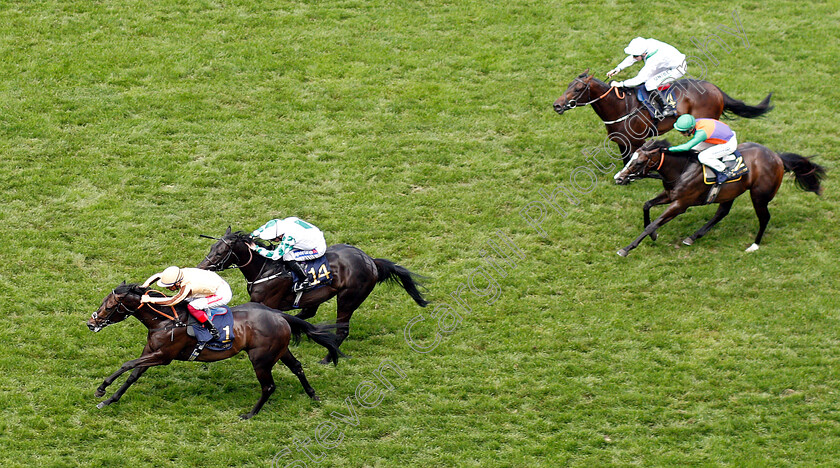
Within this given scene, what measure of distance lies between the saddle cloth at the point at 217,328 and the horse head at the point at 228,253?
688 millimetres

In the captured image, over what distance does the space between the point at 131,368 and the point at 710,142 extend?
8.44m

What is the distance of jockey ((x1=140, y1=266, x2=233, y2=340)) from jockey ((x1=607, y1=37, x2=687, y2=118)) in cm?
765

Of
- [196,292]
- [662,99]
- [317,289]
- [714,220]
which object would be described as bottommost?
[714,220]

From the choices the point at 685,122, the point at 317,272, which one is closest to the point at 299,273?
the point at 317,272

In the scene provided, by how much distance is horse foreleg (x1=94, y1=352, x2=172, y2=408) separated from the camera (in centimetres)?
957

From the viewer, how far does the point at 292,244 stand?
34.0ft

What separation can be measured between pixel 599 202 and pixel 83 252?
7.93 meters

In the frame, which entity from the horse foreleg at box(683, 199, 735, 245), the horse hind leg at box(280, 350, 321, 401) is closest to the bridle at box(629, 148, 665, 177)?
the horse foreleg at box(683, 199, 735, 245)

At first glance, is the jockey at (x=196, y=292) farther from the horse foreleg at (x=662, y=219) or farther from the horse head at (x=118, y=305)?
the horse foreleg at (x=662, y=219)

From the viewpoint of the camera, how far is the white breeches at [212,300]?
954 cm

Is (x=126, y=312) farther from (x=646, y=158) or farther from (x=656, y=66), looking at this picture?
(x=656, y=66)

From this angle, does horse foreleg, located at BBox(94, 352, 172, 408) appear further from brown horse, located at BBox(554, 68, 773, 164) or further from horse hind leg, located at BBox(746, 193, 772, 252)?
horse hind leg, located at BBox(746, 193, 772, 252)

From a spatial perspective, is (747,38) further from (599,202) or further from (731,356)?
(731,356)

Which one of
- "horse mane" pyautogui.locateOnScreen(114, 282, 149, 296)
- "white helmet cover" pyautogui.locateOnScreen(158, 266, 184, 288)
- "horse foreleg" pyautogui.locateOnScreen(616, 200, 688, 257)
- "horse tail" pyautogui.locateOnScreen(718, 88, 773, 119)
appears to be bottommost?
"horse foreleg" pyautogui.locateOnScreen(616, 200, 688, 257)
